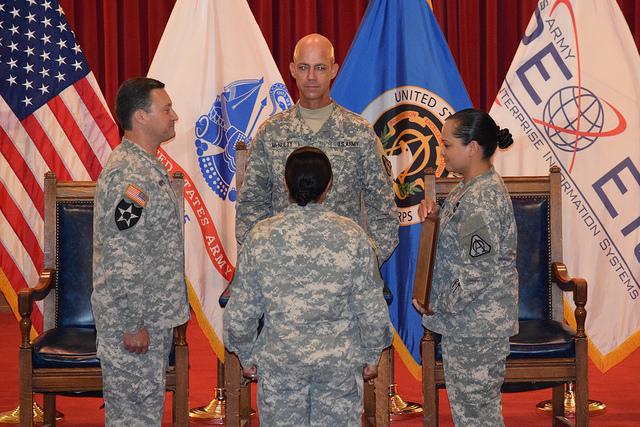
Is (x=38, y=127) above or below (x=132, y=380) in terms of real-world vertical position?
above

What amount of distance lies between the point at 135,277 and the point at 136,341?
237 mm

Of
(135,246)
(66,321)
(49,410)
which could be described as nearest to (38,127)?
(66,321)

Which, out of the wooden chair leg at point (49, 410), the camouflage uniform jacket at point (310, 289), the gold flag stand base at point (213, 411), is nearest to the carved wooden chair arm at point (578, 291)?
the camouflage uniform jacket at point (310, 289)

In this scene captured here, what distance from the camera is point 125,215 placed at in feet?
10.7

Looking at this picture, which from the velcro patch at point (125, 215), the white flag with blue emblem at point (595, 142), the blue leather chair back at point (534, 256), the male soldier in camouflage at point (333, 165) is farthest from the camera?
the white flag with blue emblem at point (595, 142)

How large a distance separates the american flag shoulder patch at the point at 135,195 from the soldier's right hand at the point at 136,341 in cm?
45

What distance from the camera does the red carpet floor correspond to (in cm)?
464

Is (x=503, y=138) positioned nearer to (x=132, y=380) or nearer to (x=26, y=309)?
(x=132, y=380)

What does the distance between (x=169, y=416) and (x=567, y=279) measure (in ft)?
6.91

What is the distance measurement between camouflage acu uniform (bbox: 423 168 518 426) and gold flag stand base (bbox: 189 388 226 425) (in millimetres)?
1575

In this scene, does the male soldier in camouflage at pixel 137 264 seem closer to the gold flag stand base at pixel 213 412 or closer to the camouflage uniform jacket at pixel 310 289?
the camouflage uniform jacket at pixel 310 289

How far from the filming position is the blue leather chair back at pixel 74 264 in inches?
169

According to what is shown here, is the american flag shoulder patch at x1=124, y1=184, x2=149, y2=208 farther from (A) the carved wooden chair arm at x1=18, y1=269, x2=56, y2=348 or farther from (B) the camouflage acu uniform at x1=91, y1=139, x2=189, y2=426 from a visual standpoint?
(A) the carved wooden chair arm at x1=18, y1=269, x2=56, y2=348

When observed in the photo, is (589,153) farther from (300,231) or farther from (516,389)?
(300,231)
